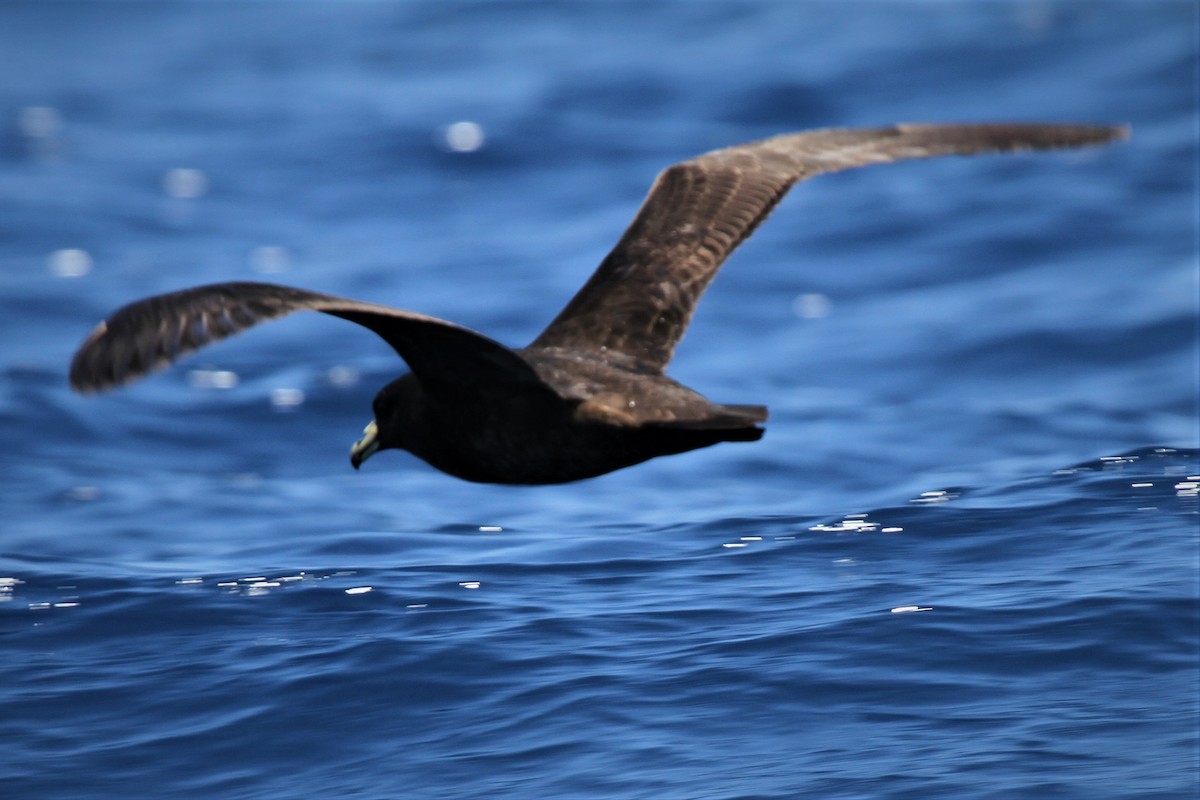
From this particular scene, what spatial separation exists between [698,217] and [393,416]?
1.99 m

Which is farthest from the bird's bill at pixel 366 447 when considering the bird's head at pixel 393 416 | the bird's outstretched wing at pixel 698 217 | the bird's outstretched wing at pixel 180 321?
the bird's outstretched wing at pixel 180 321

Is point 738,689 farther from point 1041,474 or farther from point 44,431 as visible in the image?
point 44,431

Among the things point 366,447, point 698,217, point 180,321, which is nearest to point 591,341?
point 698,217

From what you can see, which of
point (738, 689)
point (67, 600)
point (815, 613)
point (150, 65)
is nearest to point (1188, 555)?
point (815, 613)

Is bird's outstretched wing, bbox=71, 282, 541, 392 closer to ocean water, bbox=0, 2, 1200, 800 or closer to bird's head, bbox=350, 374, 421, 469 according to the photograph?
bird's head, bbox=350, 374, 421, 469

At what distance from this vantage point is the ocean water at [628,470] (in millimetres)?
6770

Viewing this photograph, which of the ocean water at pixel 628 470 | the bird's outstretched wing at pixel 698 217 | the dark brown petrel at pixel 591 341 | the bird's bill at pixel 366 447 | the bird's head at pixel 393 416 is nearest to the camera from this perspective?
the dark brown petrel at pixel 591 341

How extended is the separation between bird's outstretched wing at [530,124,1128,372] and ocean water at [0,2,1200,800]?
1366mm

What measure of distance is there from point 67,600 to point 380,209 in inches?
464

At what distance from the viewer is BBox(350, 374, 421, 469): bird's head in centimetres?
704

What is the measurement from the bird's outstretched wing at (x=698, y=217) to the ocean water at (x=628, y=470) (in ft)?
4.48

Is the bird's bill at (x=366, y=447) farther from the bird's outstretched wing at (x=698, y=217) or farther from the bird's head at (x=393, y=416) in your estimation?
the bird's outstretched wing at (x=698, y=217)

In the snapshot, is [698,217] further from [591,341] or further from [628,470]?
[628,470]

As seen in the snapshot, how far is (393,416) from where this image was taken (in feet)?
23.6
